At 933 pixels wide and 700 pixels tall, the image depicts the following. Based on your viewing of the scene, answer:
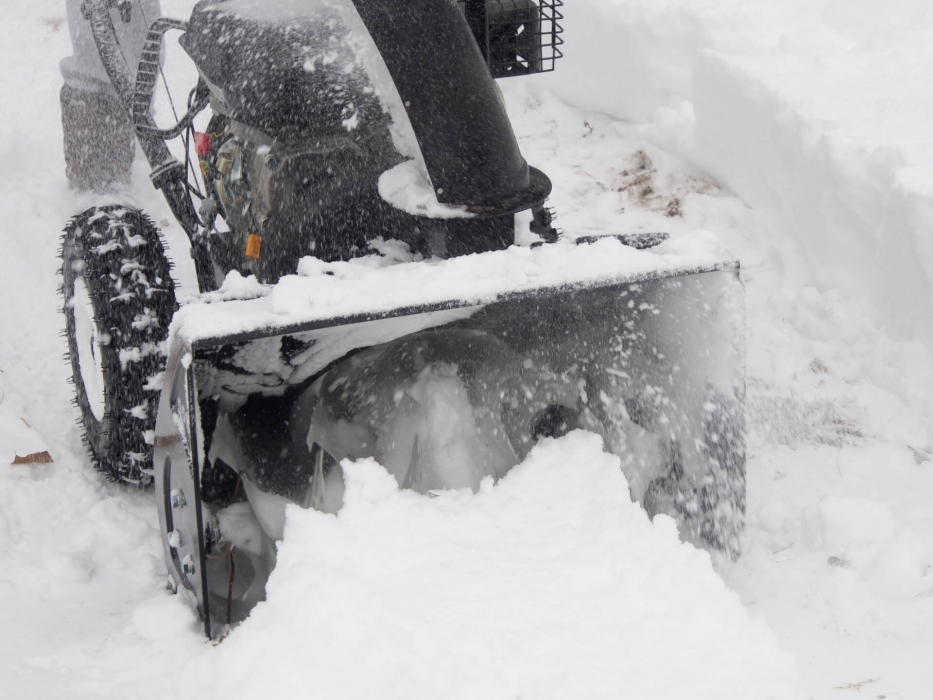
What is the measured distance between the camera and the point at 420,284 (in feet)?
5.77

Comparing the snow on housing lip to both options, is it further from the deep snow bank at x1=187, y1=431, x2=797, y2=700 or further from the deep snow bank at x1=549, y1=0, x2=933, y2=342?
the deep snow bank at x1=549, y1=0, x2=933, y2=342

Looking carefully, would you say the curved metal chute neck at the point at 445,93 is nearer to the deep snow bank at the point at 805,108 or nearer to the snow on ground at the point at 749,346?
the snow on ground at the point at 749,346

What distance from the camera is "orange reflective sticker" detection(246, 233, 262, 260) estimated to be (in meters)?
2.47

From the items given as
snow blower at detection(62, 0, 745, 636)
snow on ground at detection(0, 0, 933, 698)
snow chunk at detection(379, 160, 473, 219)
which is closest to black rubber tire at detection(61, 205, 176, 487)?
snow blower at detection(62, 0, 745, 636)

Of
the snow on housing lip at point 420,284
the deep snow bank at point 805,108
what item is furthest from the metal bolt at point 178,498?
the deep snow bank at point 805,108

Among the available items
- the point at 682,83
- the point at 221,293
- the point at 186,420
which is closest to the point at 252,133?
the point at 221,293

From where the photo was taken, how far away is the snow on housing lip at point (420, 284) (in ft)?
5.40

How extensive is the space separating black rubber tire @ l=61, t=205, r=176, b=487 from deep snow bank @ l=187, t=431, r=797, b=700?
0.85 m

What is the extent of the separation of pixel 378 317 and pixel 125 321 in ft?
3.41

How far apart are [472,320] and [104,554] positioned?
121 cm

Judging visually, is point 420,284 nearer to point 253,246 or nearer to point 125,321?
point 253,246

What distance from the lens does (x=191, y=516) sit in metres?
1.80

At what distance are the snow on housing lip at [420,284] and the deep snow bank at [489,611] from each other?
41 centimetres

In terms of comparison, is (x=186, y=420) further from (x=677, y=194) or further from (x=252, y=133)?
(x=677, y=194)
